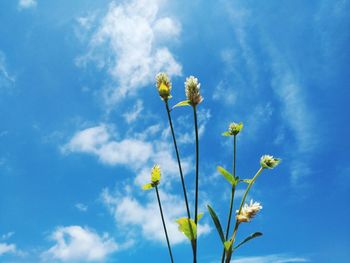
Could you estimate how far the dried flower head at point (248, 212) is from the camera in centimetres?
214

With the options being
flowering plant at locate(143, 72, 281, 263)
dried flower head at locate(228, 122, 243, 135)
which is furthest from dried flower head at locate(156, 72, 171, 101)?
dried flower head at locate(228, 122, 243, 135)

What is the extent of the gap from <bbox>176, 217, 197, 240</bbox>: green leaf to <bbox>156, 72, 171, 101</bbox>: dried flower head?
797mm

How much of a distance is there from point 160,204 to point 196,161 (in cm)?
54

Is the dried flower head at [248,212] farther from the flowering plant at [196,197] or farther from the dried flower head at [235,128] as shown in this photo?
the dried flower head at [235,128]

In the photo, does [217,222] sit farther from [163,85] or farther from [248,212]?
[163,85]

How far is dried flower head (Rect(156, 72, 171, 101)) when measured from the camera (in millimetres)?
2314

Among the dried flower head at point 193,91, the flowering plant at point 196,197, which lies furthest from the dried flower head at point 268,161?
the dried flower head at point 193,91

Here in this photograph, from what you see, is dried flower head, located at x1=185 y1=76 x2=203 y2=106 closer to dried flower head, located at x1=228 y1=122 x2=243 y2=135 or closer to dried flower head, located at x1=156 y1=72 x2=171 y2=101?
dried flower head, located at x1=156 y1=72 x2=171 y2=101

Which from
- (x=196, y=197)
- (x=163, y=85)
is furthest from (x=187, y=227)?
(x=163, y=85)

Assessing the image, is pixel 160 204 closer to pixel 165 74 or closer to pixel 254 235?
pixel 254 235

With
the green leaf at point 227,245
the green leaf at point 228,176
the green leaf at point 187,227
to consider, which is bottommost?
the green leaf at point 227,245

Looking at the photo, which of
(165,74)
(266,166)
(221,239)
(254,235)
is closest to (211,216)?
(221,239)

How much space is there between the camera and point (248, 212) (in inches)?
84.9

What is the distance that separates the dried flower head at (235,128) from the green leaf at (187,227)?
923 millimetres
